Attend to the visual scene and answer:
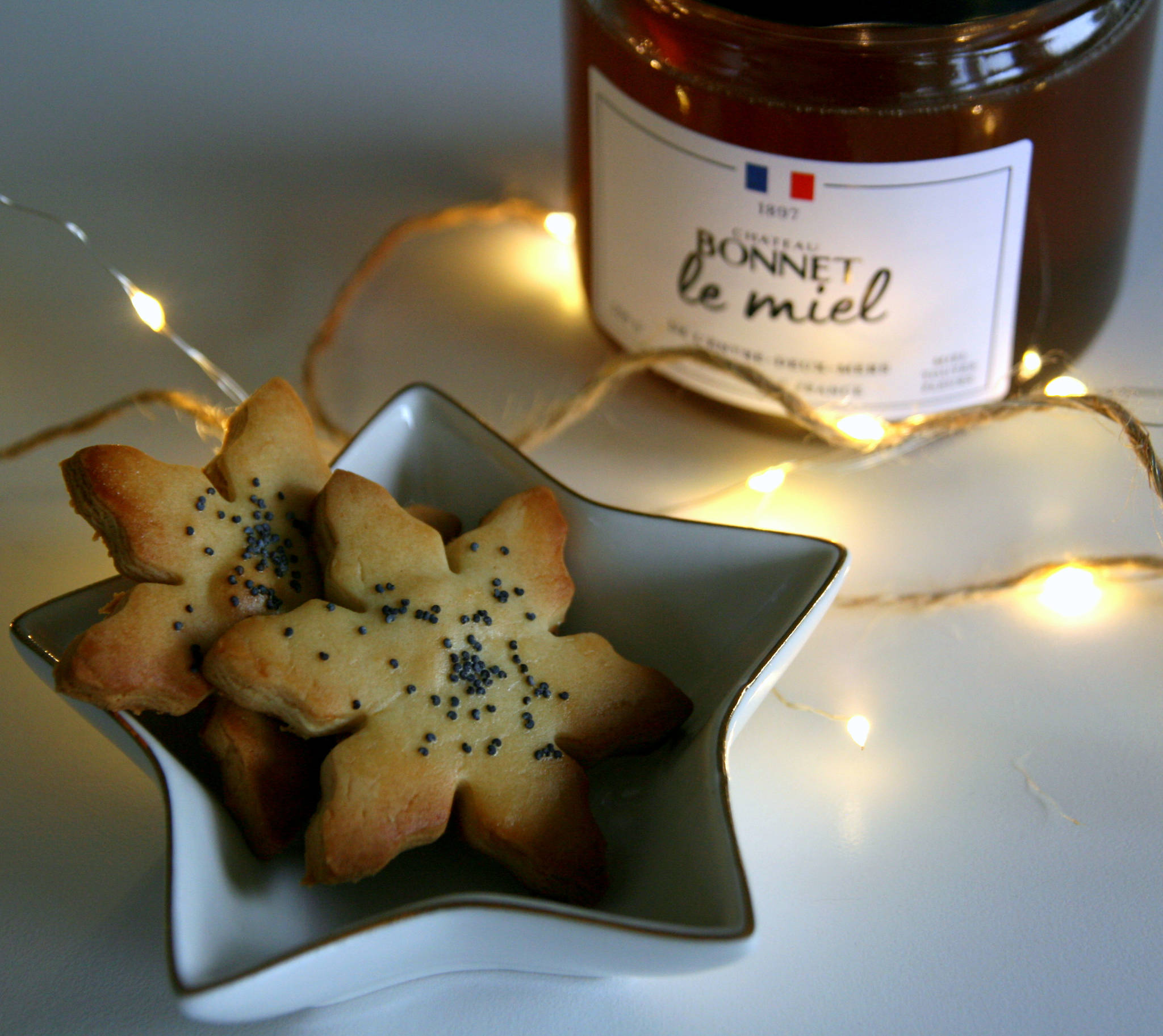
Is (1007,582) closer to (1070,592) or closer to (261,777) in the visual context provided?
(1070,592)

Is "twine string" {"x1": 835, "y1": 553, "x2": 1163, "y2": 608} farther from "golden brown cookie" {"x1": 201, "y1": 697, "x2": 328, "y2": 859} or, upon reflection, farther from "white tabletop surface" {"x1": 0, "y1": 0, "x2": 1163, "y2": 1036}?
"golden brown cookie" {"x1": 201, "y1": 697, "x2": 328, "y2": 859}

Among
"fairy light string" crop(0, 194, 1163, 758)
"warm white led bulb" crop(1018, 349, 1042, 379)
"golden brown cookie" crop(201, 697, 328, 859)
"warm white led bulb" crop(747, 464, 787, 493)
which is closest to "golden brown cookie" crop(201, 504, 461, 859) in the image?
"golden brown cookie" crop(201, 697, 328, 859)

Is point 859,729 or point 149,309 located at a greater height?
point 149,309

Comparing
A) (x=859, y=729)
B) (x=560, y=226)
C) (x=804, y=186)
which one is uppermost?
(x=804, y=186)

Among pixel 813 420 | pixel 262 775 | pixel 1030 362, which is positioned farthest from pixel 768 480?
pixel 262 775

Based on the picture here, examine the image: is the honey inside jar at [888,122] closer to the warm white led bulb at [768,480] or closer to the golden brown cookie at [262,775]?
the warm white led bulb at [768,480]

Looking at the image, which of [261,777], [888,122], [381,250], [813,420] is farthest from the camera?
[381,250]

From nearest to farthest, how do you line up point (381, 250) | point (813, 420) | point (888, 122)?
point (888, 122), point (813, 420), point (381, 250)

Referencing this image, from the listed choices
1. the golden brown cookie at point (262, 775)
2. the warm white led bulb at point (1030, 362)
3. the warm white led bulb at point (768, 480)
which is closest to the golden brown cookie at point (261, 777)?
the golden brown cookie at point (262, 775)
